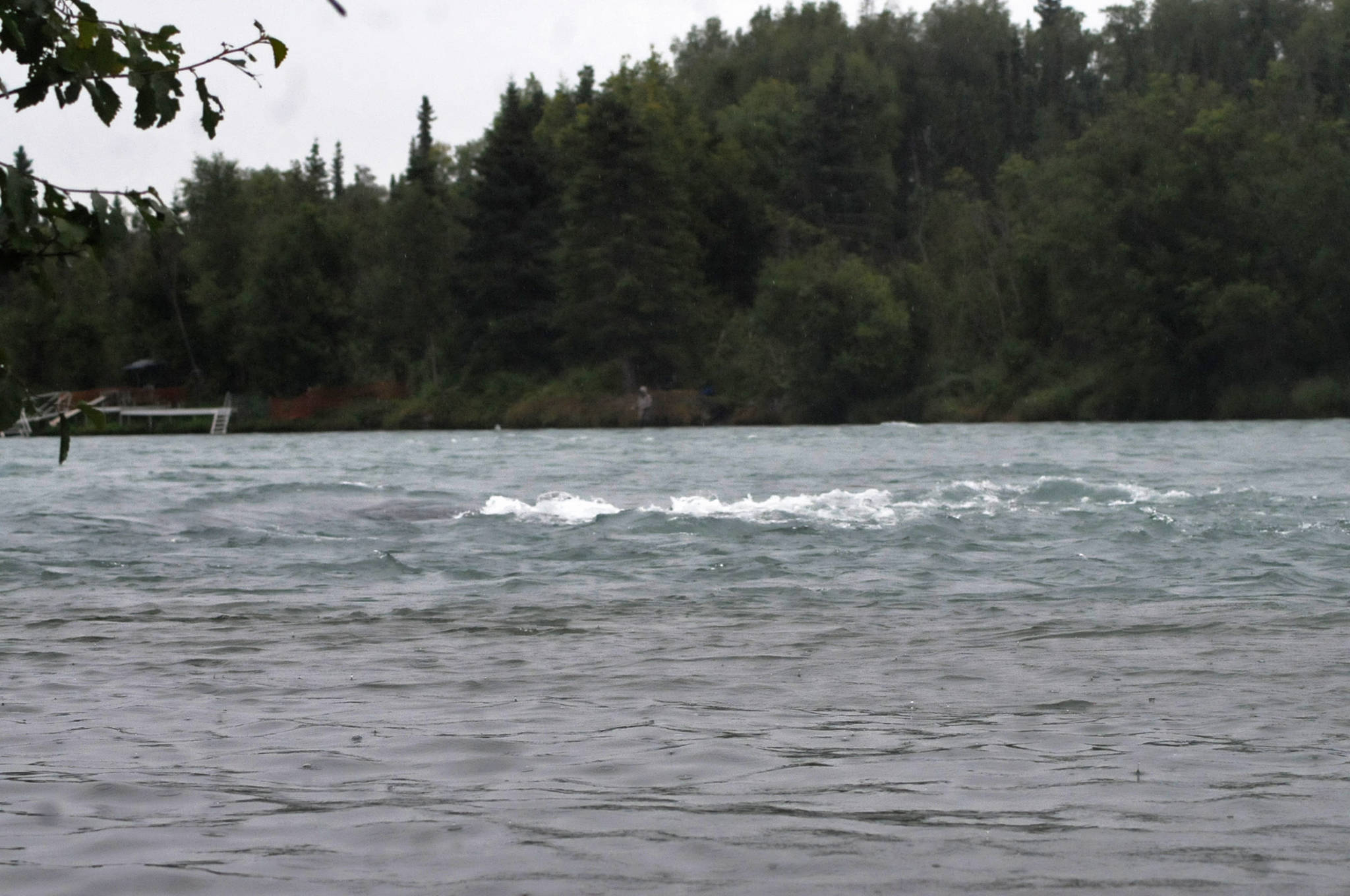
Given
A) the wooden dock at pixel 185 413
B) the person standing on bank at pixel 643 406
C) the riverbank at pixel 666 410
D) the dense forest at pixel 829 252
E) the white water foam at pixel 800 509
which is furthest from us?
the wooden dock at pixel 185 413

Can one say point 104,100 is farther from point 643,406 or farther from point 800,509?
point 643,406

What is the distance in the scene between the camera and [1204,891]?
14.7ft

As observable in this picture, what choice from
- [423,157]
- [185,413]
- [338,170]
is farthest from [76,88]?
[338,170]

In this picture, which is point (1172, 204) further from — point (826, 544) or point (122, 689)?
point (122, 689)

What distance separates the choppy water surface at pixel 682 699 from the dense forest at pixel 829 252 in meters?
49.4

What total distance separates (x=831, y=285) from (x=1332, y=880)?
71503 mm

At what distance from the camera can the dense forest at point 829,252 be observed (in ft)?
218

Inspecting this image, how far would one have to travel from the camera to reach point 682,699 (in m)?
7.87

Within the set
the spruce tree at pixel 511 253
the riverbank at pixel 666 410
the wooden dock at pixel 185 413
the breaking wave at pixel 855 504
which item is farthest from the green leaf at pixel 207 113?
the spruce tree at pixel 511 253

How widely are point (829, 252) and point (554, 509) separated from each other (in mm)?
61129

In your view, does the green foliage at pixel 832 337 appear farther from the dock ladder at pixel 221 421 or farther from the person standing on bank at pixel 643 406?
the dock ladder at pixel 221 421

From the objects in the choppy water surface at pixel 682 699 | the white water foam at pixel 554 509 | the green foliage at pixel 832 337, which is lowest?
the choppy water surface at pixel 682 699

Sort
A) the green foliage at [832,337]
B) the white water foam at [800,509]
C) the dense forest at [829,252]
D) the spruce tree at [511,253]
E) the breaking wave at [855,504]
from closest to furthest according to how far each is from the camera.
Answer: the white water foam at [800,509], the breaking wave at [855,504], the dense forest at [829,252], the green foliage at [832,337], the spruce tree at [511,253]

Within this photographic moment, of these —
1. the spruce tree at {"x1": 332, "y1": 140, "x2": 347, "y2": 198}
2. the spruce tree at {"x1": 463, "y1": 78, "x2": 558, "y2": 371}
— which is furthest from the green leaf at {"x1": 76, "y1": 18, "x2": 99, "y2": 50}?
the spruce tree at {"x1": 332, "y1": 140, "x2": 347, "y2": 198}
